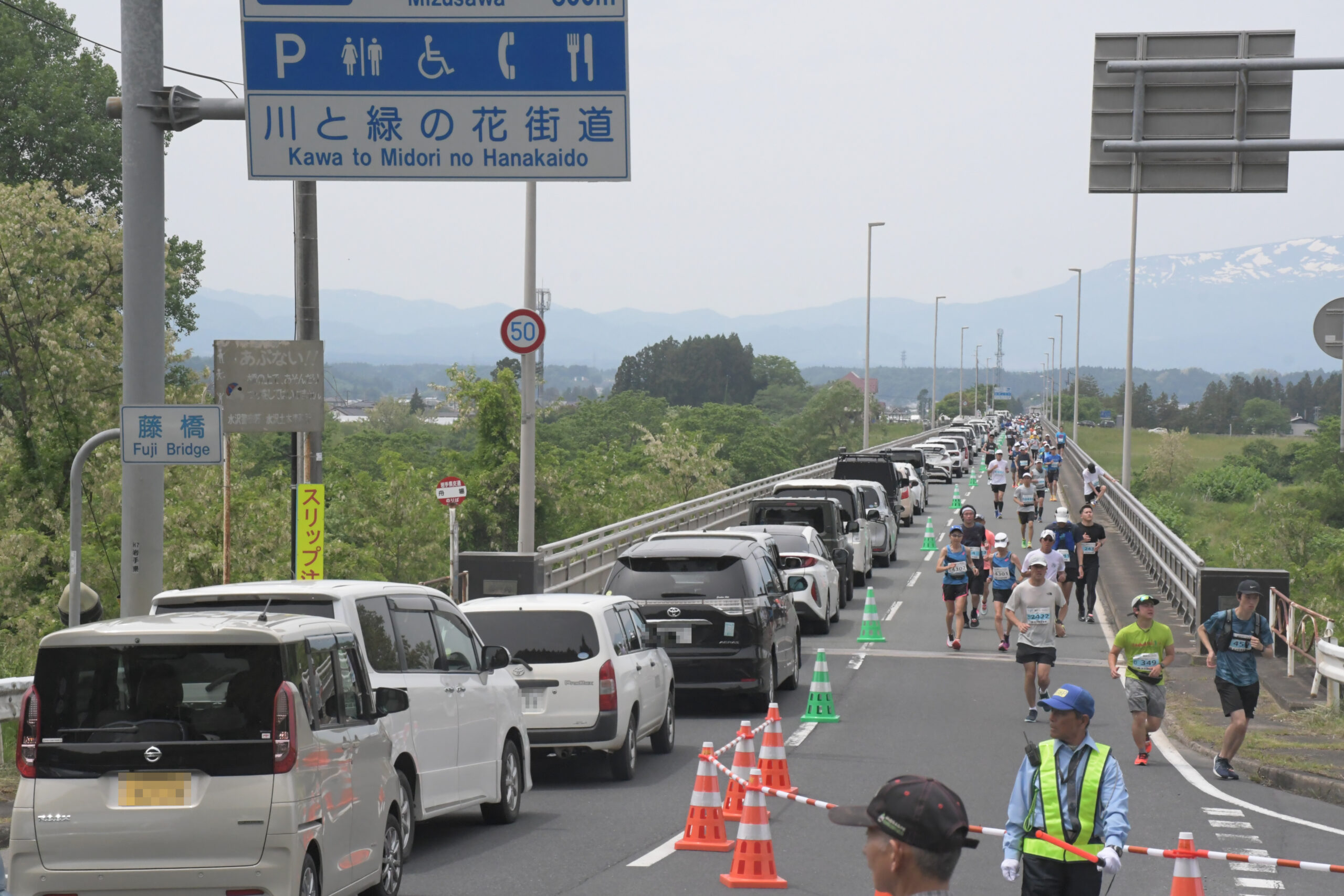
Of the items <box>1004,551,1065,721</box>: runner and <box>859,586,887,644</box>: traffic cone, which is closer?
<box>1004,551,1065,721</box>: runner

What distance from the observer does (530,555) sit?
2127cm

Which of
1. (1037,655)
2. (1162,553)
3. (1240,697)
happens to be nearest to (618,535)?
(1037,655)

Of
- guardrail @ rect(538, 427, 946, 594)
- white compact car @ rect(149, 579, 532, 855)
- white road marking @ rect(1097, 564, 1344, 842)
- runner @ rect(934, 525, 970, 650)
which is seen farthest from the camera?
guardrail @ rect(538, 427, 946, 594)

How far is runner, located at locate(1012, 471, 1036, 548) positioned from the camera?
34500 mm

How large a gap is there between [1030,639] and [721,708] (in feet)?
12.4

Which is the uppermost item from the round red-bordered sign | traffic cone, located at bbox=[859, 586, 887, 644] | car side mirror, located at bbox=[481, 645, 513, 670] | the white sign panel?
the round red-bordered sign

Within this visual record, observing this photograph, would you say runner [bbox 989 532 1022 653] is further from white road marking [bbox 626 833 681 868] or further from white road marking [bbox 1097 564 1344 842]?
white road marking [bbox 626 833 681 868]

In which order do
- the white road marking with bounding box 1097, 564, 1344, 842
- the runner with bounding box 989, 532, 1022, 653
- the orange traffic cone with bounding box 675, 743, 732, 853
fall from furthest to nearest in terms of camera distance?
the runner with bounding box 989, 532, 1022, 653 → the white road marking with bounding box 1097, 564, 1344, 842 → the orange traffic cone with bounding box 675, 743, 732, 853

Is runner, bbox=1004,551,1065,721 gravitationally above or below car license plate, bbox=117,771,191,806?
below

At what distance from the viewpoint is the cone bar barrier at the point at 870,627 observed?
77.8 feet

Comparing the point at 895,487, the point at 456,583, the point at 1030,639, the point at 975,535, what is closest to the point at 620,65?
the point at 1030,639

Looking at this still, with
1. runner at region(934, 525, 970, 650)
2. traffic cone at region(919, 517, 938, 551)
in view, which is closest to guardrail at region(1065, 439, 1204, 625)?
runner at region(934, 525, 970, 650)

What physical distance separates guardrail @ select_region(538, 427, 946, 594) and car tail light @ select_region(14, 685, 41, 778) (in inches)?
472

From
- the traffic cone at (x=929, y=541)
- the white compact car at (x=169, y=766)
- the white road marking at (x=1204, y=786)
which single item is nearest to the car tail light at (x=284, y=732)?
the white compact car at (x=169, y=766)
